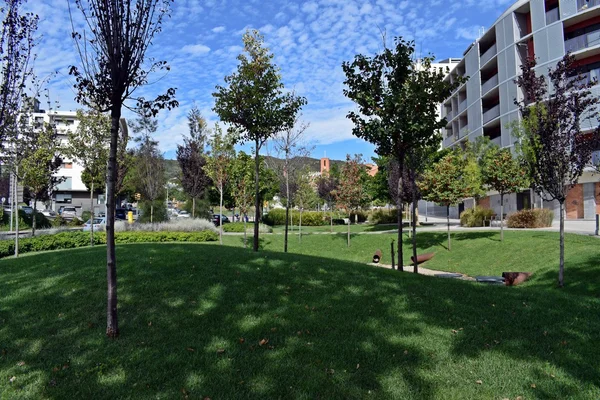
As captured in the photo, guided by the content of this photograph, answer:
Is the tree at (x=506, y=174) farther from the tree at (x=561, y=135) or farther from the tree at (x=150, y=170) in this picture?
the tree at (x=150, y=170)

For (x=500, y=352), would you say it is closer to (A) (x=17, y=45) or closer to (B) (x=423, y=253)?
(A) (x=17, y=45)

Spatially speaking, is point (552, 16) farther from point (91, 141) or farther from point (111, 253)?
point (111, 253)

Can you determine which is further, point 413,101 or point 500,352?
point 413,101

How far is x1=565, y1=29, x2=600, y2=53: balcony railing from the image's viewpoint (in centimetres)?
2834

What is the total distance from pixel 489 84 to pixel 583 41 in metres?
9.76

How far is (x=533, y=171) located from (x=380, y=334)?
8.05 metres

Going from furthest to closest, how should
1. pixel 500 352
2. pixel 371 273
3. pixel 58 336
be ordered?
pixel 371 273
pixel 58 336
pixel 500 352

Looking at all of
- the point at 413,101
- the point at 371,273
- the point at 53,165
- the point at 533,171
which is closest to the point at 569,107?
the point at 533,171

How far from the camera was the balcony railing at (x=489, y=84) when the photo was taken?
37031 mm

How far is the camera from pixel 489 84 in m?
38.3

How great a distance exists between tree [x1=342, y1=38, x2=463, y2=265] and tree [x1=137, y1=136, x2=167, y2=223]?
20.5 metres

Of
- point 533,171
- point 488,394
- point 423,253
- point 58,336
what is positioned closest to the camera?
point 488,394

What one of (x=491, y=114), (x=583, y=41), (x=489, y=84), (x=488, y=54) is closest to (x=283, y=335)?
(x=583, y=41)

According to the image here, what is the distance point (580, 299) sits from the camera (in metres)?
6.84
